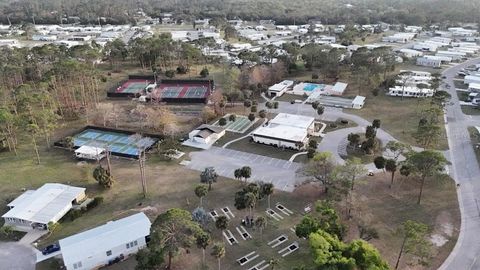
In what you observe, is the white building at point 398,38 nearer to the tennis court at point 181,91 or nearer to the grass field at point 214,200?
the tennis court at point 181,91

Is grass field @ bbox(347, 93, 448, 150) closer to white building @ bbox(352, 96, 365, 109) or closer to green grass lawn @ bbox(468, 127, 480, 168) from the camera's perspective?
white building @ bbox(352, 96, 365, 109)

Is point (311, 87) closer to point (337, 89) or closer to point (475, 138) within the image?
point (337, 89)

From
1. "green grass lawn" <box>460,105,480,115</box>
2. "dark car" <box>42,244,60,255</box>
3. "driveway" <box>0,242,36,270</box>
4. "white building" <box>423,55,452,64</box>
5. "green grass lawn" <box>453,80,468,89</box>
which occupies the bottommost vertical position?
"driveway" <box>0,242,36,270</box>

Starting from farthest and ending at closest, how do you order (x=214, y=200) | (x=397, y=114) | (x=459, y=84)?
1. (x=459, y=84)
2. (x=397, y=114)
3. (x=214, y=200)

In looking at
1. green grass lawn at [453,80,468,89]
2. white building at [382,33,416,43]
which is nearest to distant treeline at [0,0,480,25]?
white building at [382,33,416,43]

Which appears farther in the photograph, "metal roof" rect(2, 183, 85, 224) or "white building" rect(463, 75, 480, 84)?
"white building" rect(463, 75, 480, 84)

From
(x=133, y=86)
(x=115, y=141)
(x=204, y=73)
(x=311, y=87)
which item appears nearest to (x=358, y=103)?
(x=311, y=87)

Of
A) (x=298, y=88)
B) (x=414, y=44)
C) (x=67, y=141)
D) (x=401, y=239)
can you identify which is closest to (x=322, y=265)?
(x=401, y=239)

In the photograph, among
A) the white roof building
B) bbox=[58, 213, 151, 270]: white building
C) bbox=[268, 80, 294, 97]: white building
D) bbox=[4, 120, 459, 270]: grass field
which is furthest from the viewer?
bbox=[268, 80, 294, 97]: white building
